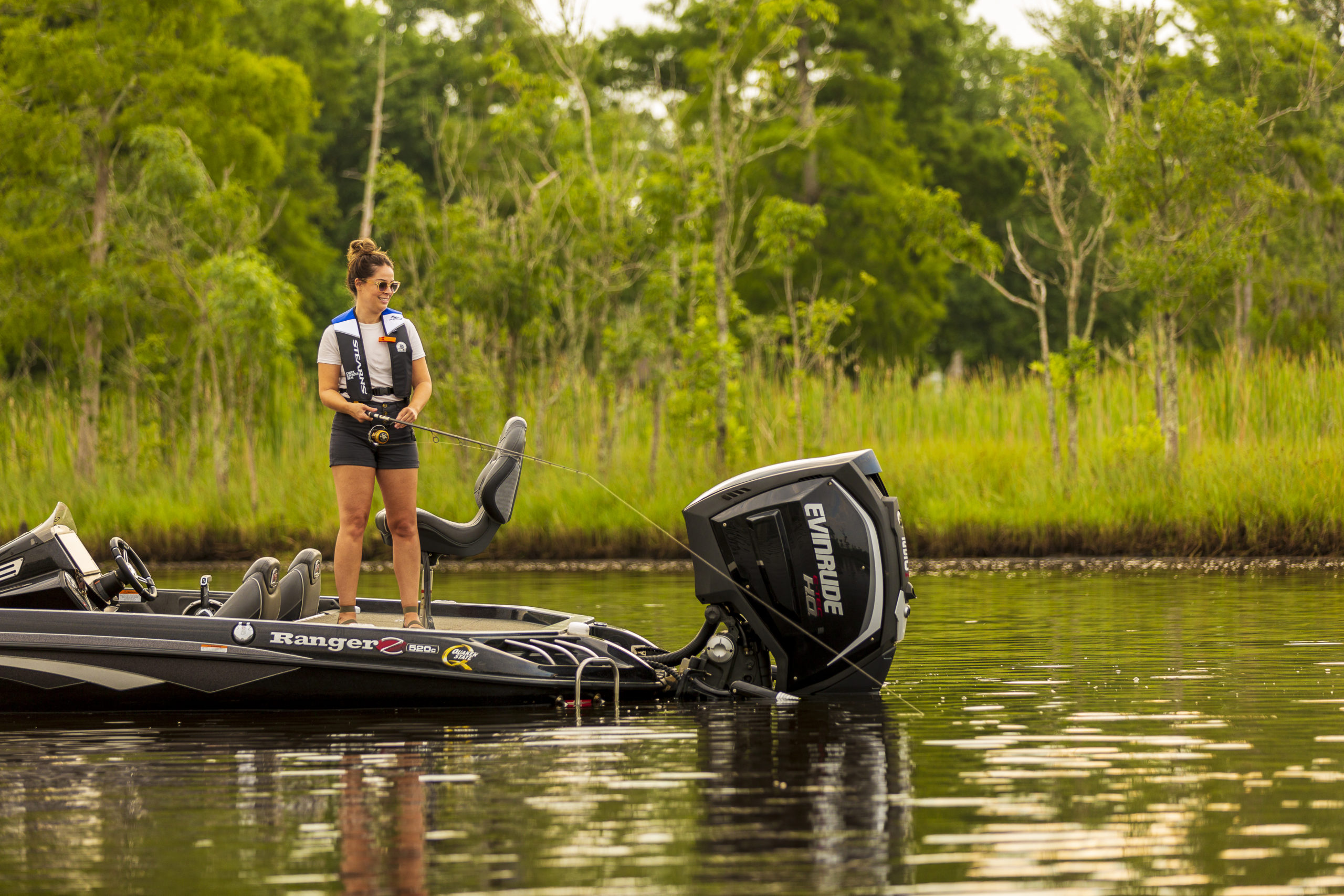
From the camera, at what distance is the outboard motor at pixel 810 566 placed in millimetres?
7117

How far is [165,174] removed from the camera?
20.5 metres

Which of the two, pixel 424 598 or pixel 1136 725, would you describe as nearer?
pixel 1136 725

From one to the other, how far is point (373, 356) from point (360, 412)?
30 centimetres

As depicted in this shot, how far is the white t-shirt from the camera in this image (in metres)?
7.75

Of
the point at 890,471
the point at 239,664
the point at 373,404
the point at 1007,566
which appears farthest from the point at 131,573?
the point at 890,471

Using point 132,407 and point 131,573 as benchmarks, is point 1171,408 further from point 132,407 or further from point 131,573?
point 132,407

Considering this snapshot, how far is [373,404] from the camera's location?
7.77 m

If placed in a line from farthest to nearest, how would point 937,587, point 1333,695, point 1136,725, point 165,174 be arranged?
point 165,174 < point 937,587 < point 1333,695 < point 1136,725

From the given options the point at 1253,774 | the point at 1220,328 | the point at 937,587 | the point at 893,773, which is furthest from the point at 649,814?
the point at 1220,328

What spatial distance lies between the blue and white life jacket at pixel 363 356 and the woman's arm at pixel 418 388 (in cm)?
4

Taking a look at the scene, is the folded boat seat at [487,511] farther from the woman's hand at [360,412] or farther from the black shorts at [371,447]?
the woman's hand at [360,412]

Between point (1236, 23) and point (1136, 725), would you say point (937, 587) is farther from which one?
point (1236, 23)

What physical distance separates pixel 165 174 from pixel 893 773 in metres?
16.8

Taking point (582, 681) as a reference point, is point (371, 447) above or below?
above
